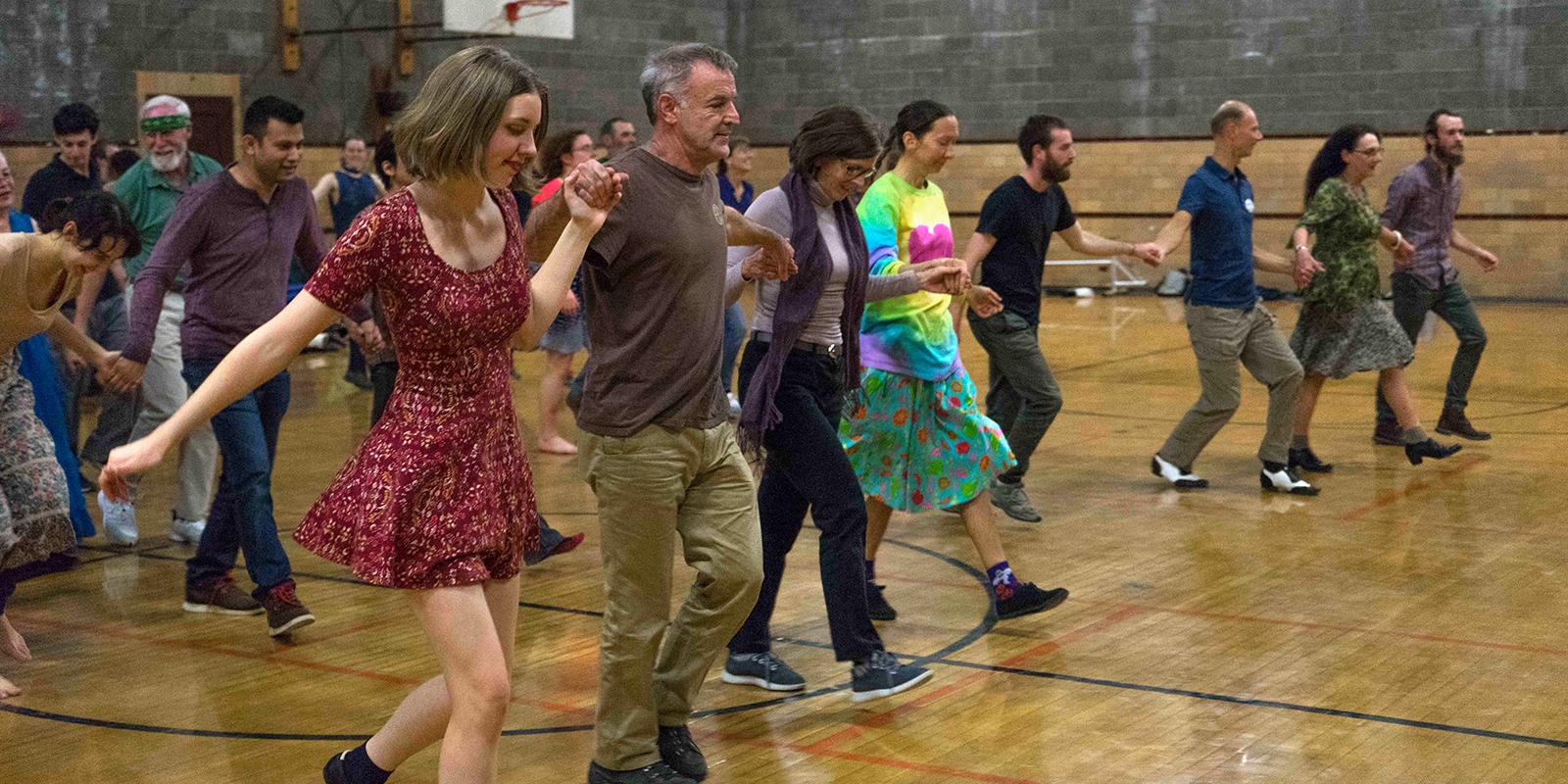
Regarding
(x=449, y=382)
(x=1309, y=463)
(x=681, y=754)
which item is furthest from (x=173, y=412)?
(x=1309, y=463)

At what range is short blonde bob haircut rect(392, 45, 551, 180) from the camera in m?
2.88

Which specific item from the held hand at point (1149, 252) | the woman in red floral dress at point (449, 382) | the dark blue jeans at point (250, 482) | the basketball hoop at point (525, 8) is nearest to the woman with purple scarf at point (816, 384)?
the woman in red floral dress at point (449, 382)

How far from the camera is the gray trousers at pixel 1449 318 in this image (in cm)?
881

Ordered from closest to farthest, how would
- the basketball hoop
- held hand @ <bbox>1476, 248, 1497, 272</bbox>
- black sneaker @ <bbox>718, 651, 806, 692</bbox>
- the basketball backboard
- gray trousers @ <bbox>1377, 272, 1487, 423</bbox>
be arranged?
black sneaker @ <bbox>718, 651, 806, 692</bbox>, gray trousers @ <bbox>1377, 272, 1487, 423</bbox>, held hand @ <bbox>1476, 248, 1497, 272</bbox>, the basketball backboard, the basketball hoop

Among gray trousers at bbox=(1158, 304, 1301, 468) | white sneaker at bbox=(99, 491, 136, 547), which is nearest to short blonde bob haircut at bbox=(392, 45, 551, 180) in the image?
white sneaker at bbox=(99, 491, 136, 547)

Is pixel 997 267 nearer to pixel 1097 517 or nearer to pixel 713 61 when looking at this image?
pixel 1097 517

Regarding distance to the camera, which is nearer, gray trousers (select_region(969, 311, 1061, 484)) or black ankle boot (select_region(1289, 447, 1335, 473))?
gray trousers (select_region(969, 311, 1061, 484))

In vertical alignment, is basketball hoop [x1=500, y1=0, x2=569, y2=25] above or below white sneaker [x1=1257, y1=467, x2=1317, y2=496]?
above

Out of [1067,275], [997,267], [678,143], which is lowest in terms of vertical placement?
[1067,275]

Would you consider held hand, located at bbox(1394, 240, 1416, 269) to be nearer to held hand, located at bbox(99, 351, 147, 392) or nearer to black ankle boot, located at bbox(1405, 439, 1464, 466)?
black ankle boot, located at bbox(1405, 439, 1464, 466)

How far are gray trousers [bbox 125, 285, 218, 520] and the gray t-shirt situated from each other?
3394mm

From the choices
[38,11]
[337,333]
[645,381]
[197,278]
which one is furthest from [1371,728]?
[38,11]

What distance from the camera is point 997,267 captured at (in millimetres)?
6945

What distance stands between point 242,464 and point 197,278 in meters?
0.60
